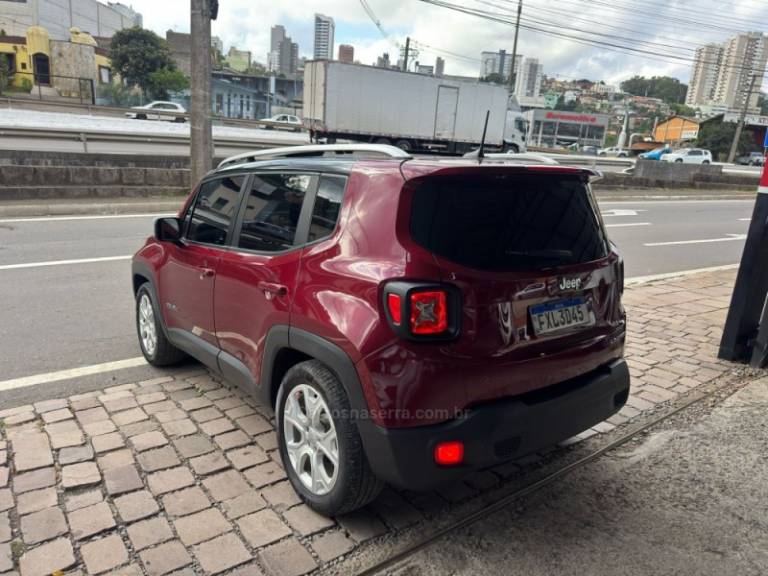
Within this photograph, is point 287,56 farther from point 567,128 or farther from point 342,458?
point 342,458

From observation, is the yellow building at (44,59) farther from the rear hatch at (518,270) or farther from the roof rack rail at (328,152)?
the rear hatch at (518,270)

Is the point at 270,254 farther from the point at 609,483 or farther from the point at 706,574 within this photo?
the point at 706,574

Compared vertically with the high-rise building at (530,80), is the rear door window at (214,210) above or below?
below

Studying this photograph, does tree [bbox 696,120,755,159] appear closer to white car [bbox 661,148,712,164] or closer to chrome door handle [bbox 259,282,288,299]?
white car [bbox 661,148,712,164]

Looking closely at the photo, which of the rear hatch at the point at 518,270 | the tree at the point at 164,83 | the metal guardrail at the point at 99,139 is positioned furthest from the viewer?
the tree at the point at 164,83

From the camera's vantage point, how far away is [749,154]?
67.8 m

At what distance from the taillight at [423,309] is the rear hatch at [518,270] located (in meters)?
0.06

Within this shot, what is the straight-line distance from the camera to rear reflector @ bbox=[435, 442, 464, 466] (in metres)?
2.37

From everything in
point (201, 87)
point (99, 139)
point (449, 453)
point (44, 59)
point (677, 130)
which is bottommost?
point (99, 139)

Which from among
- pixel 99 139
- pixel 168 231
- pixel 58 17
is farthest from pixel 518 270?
pixel 58 17

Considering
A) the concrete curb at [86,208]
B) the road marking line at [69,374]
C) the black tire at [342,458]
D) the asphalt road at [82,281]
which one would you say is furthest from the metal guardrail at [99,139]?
the black tire at [342,458]

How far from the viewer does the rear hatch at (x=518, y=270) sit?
2443mm

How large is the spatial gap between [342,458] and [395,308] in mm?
754

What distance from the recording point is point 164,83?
56.8m
